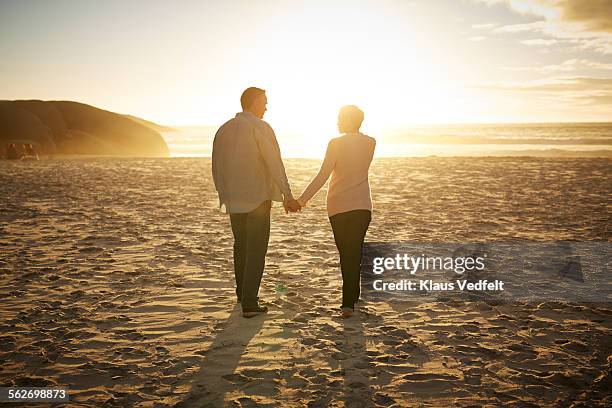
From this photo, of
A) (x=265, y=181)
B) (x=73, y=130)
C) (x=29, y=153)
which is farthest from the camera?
(x=73, y=130)

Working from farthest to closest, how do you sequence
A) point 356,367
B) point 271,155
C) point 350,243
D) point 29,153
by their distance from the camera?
point 29,153, point 350,243, point 271,155, point 356,367

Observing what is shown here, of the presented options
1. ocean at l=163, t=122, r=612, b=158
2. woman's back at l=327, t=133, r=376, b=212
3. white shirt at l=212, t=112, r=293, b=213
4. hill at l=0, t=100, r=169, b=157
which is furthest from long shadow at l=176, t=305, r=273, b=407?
hill at l=0, t=100, r=169, b=157

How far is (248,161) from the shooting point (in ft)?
16.4

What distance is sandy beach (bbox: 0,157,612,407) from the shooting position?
3607 millimetres

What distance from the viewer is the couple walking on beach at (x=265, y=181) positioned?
16.4ft

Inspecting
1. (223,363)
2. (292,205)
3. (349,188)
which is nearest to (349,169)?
(349,188)

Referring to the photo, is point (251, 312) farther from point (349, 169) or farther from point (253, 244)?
point (349, 169)

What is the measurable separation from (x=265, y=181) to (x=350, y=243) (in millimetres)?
1126

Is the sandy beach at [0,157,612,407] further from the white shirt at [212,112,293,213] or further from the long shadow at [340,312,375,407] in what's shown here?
the white shirt at [212,112,293,213]

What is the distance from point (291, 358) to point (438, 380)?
3.98 feet

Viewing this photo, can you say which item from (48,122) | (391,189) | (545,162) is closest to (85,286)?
(391,189)

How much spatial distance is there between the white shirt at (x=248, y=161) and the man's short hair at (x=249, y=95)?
12cm

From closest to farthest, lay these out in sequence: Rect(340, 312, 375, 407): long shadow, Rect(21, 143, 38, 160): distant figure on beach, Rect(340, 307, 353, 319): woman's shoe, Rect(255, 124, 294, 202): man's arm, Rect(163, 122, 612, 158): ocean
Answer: Rect(340, 312, 375, 407): long shadow, Rect(255, 124, 294, 202): man's arm, Rect(340, 307, 353, 319): woman's shoe, Rect(21, 143, 38, 160): distant figure on beach, Rect(163, 122, 612, 158): ocean

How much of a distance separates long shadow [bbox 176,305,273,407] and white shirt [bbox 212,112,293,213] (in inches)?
45.7
